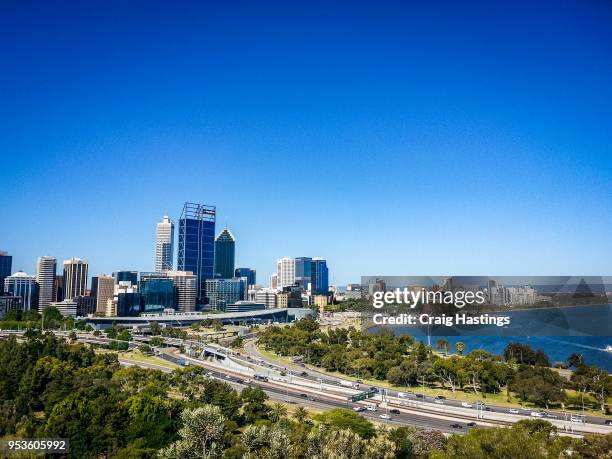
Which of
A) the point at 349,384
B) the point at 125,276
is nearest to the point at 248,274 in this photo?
the point at 125,276

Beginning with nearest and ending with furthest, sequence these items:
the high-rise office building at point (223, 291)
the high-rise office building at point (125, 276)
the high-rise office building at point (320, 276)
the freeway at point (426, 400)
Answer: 1. the freeway at point (426, 400)
2. the high-rise office building at point (223, 291)
3. the high-rise office building at point (125, 276)
4. the high-rise office building at point (320, 276)

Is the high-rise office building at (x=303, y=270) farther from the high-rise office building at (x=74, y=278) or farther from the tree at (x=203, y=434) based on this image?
the tree at (x=203, y=434)

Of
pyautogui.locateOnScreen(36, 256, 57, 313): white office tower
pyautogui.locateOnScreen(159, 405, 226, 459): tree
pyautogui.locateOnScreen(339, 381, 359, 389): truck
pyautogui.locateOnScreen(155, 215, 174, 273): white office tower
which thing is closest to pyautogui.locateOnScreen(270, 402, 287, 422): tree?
pyautogui.locateOnScreen(159, 405, 226, 459): tree

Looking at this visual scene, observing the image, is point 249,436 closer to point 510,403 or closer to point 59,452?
point 59,452

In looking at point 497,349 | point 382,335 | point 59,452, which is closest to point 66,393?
point 59,452

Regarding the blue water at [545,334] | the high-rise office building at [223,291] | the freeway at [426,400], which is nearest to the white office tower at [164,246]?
the high-rise office building at [223,291]

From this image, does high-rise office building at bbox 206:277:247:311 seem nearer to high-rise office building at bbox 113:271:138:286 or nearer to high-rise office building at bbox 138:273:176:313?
high-rise office building at bbox 138:273:176:313
